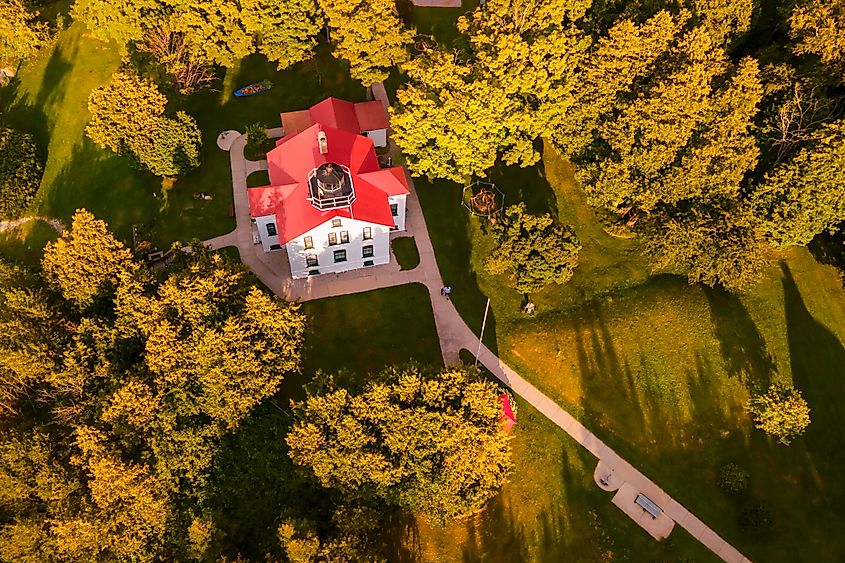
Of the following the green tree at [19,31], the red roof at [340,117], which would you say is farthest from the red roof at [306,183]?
the green tree at [19,31]

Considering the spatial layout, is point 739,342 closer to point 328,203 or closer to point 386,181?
point 386,181

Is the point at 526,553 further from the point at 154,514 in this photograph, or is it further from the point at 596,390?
the point at 154,514

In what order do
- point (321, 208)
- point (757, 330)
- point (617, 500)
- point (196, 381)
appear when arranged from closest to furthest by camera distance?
point (196, 381) < point (617, 500) < point (321, 208) < point (757, 330)

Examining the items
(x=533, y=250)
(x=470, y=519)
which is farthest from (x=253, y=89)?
(x=470, y=519)

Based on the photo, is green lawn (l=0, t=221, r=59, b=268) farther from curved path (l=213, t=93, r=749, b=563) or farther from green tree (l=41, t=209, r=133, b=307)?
curved path (l=213, t=93, r=749, b=563)

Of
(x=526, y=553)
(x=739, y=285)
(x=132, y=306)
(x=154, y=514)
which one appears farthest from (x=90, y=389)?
(x=739, y=285)

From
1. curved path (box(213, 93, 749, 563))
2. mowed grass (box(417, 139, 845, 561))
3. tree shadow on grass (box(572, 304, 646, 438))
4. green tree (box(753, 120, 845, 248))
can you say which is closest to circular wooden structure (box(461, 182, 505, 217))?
mowed grass (box(417, 139, 845, 561))

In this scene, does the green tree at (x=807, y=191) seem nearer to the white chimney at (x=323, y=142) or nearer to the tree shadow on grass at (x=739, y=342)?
the tree shadow on grass at (x=739, y=342)
